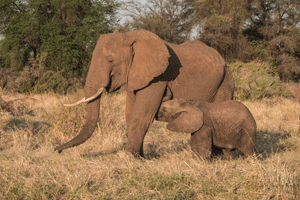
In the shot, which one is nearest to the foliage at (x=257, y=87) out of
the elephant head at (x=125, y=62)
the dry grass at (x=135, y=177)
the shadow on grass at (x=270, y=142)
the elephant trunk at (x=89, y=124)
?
the shadow on grass at (x=270, y=142)

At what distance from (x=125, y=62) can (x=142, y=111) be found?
0.74 m

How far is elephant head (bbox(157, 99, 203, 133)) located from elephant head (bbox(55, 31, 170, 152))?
54cm

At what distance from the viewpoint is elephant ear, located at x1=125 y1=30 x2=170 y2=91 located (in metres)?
4.29

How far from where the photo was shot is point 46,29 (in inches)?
631

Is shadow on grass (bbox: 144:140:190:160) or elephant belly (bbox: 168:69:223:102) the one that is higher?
elephant belly (bbox: 168:69:223:102)

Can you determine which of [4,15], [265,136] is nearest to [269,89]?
[265,136]

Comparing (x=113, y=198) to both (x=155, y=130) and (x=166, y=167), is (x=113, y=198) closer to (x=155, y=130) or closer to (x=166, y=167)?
(x=166, y=167)

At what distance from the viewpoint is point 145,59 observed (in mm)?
4344

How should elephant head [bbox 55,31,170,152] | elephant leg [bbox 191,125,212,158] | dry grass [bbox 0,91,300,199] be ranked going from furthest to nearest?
elephant leg [bbox 191,125,212,158] → elephant head [bbox 55,31,170,152] → dry grass [bbox 0,91,300,199]

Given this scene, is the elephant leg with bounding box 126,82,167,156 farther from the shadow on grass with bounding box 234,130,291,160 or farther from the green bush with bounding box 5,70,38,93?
the green bush with bounding box 5,70,38,93

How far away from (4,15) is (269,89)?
14007 millimetres

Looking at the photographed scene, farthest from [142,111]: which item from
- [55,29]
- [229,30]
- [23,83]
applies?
[229,30]

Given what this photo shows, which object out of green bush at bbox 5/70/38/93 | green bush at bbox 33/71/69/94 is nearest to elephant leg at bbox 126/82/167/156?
green bush at bbox 33/71/69/94

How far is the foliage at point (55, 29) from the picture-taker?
15773 millimetres
